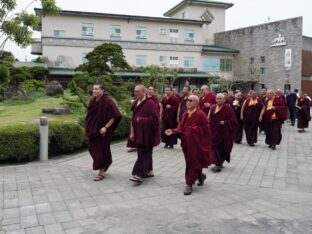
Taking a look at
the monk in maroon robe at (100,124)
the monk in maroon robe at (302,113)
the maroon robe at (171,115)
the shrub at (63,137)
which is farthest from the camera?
the monk in maroon robe at (302,113)

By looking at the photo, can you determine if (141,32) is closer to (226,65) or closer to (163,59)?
(163,59)

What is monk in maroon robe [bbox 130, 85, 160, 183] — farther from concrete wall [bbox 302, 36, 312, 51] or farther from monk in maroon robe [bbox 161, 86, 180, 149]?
concrete wall [bbox 302, 36, 312, 51]

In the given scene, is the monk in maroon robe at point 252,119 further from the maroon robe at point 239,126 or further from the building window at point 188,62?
the building window at point 188,62

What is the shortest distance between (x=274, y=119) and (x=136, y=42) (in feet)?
94.5

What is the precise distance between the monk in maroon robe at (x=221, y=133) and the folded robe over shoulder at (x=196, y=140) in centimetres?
150

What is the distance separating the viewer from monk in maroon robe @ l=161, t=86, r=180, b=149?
10664 mm

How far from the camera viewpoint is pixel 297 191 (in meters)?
6.22

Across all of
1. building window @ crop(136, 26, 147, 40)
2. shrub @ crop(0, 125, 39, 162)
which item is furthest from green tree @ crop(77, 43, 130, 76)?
building window @ crop(136, 26, 147, 40)

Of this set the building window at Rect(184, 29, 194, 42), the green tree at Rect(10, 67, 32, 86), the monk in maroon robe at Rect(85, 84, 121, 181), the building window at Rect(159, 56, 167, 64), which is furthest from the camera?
the building window at Rect(184, 29, 194, 42)

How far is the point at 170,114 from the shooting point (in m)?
10.7

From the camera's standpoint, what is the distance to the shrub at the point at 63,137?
29.1 feet

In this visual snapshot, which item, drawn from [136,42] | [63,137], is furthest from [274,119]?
[136,42]

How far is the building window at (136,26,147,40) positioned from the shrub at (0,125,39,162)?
31533 mm

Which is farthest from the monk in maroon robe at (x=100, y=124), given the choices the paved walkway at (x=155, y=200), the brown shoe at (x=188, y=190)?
the brown shoe at (x=188, y=190)
